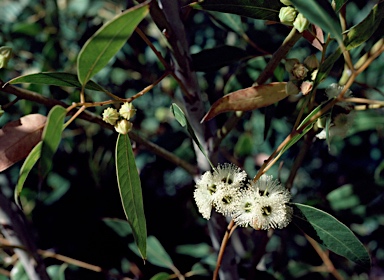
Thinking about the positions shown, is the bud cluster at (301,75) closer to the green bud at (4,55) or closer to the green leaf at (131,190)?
the green leaf at (131,190)

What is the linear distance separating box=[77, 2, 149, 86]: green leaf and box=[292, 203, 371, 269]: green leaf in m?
0.38

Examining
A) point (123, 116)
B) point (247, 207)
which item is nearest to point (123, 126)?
point (123, 116)

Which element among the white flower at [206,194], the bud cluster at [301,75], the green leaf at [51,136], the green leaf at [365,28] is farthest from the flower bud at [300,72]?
the green leaf at [51,136]

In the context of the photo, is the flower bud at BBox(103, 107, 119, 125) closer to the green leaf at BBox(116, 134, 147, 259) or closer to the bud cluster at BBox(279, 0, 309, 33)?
the green leaf at BBox(116, 134, 147, 259)

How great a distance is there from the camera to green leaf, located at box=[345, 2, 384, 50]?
654 mm

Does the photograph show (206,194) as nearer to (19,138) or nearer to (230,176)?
(230,176)

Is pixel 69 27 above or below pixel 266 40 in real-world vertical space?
above

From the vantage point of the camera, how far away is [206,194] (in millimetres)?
810

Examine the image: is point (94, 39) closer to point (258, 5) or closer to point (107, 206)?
point (258, 5)

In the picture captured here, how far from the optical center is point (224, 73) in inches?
66.4

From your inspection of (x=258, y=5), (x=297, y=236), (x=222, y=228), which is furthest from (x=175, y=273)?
(x=297, y=236)

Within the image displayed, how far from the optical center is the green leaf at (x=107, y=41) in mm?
565

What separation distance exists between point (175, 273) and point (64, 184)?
1.66 feet

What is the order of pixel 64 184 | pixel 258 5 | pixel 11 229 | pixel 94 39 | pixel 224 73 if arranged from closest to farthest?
pixel 94 39, pixel 258 5, pixel 11 229, pixel 64 184, pixel 224 73
